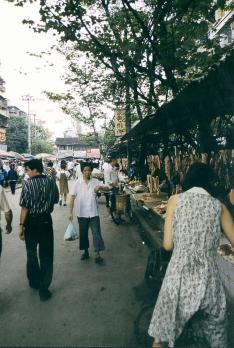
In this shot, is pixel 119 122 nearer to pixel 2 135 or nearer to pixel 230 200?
pixel 230 200

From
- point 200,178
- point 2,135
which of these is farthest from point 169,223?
point 2,135

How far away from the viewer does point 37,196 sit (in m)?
5.05

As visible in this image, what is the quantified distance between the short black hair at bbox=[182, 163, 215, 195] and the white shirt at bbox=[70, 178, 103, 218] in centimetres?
420

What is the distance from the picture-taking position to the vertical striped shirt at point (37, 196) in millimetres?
5031

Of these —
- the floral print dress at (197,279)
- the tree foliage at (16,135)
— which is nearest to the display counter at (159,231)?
the floral print dress at (197,279)

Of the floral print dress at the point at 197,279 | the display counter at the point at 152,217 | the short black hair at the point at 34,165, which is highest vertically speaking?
the short black hair at the point at 34,165

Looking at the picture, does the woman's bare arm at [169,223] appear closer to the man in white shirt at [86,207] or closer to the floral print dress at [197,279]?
the floral print dress at [197,279]

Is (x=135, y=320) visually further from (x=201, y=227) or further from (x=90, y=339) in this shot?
(x=201, y=227)

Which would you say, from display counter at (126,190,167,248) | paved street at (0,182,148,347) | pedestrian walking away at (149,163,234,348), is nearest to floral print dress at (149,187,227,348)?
pedestrian walking away at (149,163,234,348)

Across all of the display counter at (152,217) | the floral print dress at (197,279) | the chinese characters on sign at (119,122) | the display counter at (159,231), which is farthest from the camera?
the chinese characters on sign at (119,122)

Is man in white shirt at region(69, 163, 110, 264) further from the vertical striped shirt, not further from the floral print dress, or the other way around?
the floral print dress

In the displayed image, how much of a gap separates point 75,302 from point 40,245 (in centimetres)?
103

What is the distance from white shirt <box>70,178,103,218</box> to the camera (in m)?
6.88

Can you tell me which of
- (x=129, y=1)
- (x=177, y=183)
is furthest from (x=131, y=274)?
(x=129, y=1)
